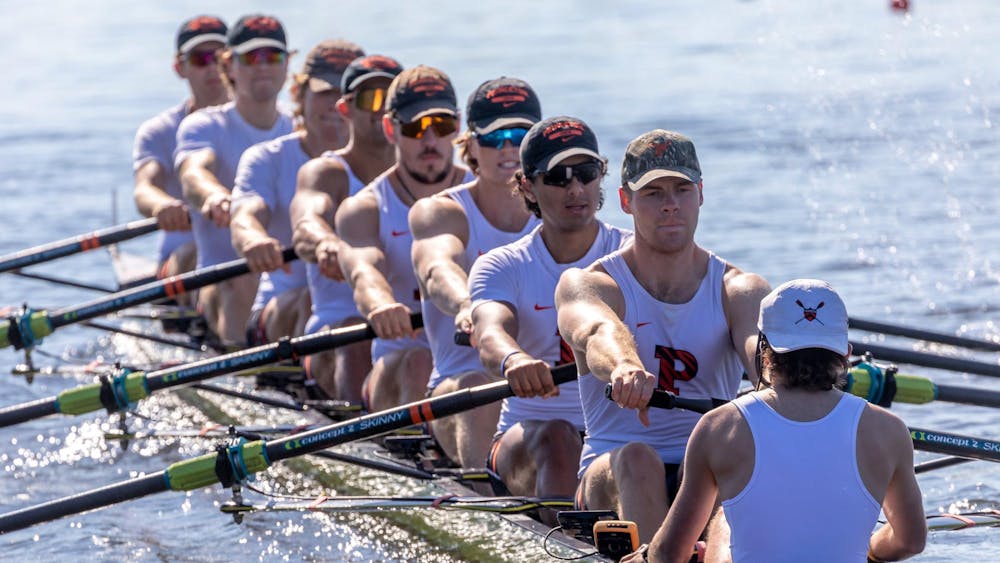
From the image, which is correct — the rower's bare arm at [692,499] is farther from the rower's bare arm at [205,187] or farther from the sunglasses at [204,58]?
the sunglasses at [204,58]

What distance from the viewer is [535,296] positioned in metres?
6.34

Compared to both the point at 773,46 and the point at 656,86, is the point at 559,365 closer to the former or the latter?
the point at 656,86

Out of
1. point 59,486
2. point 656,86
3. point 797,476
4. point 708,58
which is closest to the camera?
point 797,476

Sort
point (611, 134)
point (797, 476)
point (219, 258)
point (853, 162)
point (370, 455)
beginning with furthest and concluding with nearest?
point (611, 134) < point (853, 162) < point (219, 258) < point (370, 455) < point (797, 476)

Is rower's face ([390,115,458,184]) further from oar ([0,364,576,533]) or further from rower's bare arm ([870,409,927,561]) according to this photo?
rower's bare arm ([870,409,927,561])

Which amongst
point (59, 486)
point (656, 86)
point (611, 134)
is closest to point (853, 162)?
point (611, 134)

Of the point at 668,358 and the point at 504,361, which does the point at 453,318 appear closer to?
the point at 504,361

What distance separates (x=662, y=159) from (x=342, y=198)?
359 centimetres

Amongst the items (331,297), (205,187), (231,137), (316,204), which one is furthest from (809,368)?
(231,137)

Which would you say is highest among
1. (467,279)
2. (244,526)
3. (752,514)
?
(467,279)

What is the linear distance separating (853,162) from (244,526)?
32.4 feet

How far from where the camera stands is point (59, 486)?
28.8 ft

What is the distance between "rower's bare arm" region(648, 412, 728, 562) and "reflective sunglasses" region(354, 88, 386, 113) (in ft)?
14.6

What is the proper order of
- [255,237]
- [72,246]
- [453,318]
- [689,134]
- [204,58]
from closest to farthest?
[453,318], [255,237], [72,246], [204,58], [689,134]
